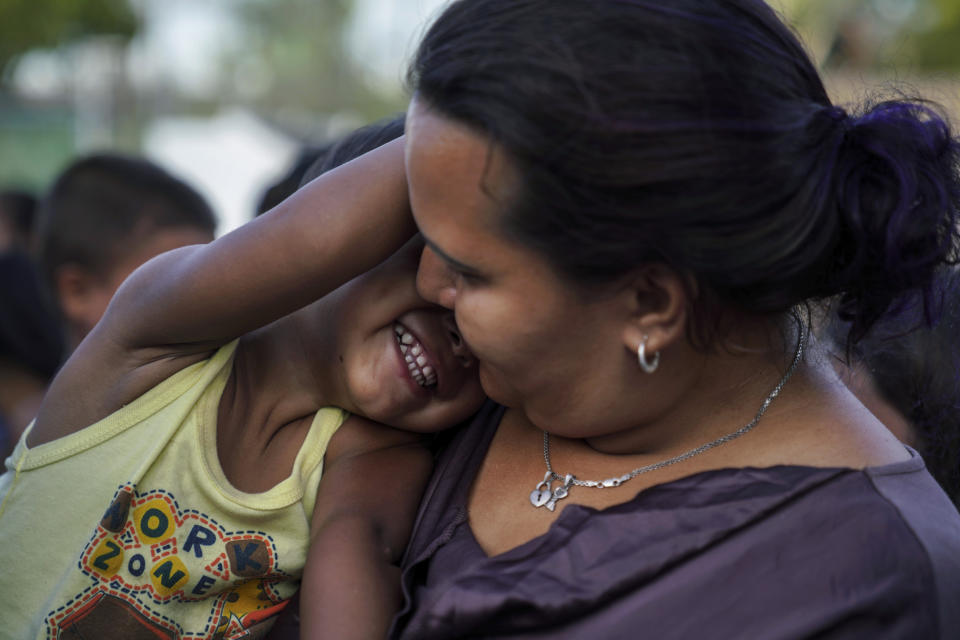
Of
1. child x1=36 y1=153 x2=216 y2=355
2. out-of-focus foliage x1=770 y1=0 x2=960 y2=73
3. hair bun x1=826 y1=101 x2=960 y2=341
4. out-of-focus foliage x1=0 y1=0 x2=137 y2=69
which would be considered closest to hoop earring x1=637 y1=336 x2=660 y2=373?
hair bun x1=826 y1=101 x2=960 y2=341

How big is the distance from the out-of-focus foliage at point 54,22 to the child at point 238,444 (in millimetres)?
13522

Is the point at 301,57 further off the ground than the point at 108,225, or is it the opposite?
the point at 108,225

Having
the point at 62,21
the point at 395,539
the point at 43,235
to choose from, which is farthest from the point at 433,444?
the point at 62,21

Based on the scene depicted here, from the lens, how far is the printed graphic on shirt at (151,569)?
197cm

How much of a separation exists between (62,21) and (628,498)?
14754mm

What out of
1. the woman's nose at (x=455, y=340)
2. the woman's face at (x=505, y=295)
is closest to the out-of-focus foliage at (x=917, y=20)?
the woman's nose at (x=455, y=340)

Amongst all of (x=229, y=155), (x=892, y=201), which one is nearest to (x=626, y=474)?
→ (x=892, y=201)

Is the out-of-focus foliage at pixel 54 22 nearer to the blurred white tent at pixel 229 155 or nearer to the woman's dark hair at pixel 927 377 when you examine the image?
the blurred white tent at pixel 229 155

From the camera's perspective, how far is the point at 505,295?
5.33ft

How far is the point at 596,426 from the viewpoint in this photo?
5.87ft

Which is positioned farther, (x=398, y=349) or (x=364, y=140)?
(x=364, y=140)

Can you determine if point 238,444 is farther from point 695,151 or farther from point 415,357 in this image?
point 695,151

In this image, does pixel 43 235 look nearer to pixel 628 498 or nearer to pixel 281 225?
pixel 281 225

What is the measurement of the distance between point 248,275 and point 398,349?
369mm
